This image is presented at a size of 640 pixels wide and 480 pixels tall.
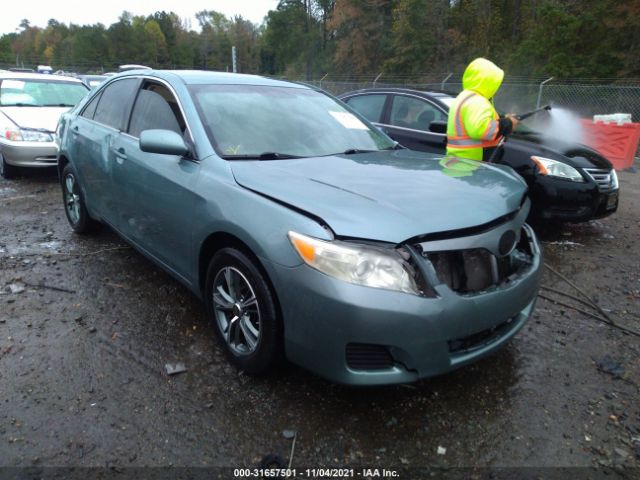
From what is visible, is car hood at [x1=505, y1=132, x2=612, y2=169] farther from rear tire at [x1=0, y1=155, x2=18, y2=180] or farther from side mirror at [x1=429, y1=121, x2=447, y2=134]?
rear tire at [x1=0, y1=155, x2=18, y2=180]

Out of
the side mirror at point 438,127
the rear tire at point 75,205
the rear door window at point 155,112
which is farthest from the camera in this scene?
the side mirror at point 438,127

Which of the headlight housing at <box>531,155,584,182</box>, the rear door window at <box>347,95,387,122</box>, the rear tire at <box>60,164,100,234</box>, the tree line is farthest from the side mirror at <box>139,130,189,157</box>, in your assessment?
the tree line

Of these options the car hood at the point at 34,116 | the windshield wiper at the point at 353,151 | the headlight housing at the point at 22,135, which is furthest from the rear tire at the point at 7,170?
the windshield wiper at the point at 353,151

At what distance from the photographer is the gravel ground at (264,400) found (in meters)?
2.12

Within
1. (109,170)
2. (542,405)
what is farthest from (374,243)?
(109,170)

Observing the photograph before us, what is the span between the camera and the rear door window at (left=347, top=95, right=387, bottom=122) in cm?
635

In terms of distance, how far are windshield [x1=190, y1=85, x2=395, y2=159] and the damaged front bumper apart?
105 cm

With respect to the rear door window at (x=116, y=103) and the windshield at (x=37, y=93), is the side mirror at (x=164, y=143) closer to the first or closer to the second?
the rear door window at (x=116, y=103)

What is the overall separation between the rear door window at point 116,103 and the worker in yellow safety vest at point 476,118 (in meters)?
3.05

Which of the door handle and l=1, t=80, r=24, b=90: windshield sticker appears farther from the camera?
l=1, t=80, r=24, b=90: windshield sticker

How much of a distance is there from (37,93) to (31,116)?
1057mm

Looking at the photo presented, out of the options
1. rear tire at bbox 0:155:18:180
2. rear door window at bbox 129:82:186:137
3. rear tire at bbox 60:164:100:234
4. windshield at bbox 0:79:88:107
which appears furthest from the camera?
windshield at bbox 0:79:88:107

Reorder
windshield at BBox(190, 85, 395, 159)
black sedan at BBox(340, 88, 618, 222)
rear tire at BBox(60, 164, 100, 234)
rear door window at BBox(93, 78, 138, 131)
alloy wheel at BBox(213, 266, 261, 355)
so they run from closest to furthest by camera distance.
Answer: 1. alloy wheel at BBox(213, 266, 261, 355)
2. windshield at BBox(190, 85, 395, 159)
3. rear door window at BBox(93, 78, 138, 131)
4. rear tire at BBox(60, 164, 100, 234)
5. black sedan at BBox(340, 88, 618, 222)

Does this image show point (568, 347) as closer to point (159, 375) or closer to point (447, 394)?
point (447, 394)
